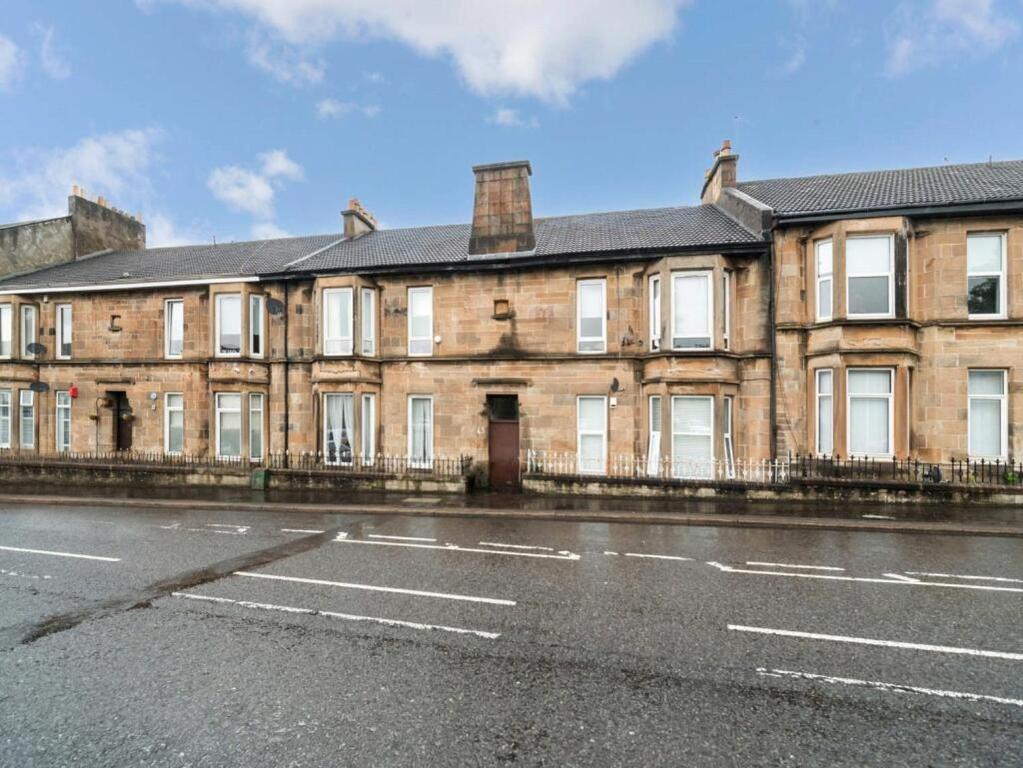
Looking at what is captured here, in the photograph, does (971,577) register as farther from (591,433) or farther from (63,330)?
(63,330)

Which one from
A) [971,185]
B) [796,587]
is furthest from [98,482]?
[971,185]

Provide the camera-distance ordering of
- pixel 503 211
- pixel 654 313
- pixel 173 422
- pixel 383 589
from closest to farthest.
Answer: pixel 383 589, pixel 654 313, pixel 503 211, pixel 173 422

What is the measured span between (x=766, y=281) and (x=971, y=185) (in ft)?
21.4

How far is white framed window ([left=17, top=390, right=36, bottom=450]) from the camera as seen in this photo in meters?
20.1

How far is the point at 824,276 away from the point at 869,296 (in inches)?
45.7

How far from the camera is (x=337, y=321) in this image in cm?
1700

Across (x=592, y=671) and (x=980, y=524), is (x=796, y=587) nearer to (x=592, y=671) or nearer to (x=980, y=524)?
(x=592, y=671)

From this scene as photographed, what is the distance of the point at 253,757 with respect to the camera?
11.5 feet

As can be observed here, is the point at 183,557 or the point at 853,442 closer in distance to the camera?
the point at 183,557

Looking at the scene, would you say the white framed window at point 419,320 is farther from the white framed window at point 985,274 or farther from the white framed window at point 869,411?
the white framed window at point 985,274

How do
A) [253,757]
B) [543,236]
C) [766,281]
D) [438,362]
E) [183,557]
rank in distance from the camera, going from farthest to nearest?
[543,236] < [438,362] < [766,281] < [183,557] < [253,757]

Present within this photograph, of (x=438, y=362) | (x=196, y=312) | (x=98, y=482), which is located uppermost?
(x=196, y=312)

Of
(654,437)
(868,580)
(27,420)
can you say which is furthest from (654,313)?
(27,420)

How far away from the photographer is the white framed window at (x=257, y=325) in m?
18.0
